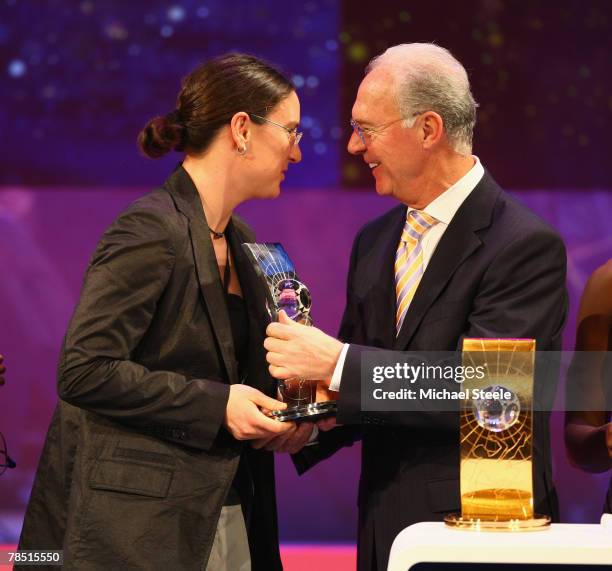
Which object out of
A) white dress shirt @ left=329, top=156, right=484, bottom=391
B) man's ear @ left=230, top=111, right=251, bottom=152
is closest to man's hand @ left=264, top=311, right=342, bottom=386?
white dress shirt @ left=329, top=156, right=484, bottom=391

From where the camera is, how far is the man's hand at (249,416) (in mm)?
2162

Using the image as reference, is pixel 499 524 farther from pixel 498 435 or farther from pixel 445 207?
pixel 445 207

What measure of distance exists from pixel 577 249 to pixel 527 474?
2918 mm

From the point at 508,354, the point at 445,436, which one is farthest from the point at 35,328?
the point at 508,354

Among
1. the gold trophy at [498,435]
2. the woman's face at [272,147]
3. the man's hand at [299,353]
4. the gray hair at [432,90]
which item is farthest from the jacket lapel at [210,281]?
the gold trophy at [498,435]

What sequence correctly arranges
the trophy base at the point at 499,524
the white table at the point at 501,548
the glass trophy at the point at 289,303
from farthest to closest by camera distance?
the glass trophy at the point at 289,303, the trophy base at the point at 499,524, the white table at the point at 501,548

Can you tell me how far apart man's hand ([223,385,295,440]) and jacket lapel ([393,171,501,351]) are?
0.33 metres

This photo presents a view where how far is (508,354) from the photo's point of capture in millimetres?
1707

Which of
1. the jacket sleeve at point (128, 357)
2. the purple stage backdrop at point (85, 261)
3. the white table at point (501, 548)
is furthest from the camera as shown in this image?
the purple stage backdrop at point (85, 261)

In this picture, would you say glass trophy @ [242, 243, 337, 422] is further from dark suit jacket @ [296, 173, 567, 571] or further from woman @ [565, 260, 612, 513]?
woman @ [565, 260, 612, 513]

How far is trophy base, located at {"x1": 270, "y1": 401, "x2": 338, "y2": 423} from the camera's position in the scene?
2199 millimetres

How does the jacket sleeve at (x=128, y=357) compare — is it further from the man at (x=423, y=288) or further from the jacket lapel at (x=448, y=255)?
the jacket lapel at (x=448, y=255)

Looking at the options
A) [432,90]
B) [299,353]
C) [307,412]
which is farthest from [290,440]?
[432,90]

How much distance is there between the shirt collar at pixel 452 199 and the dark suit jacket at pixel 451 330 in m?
0.04
